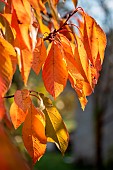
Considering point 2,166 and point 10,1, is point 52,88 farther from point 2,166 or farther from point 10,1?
point 2,166

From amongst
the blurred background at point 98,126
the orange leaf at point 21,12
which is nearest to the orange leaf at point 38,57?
the orange leaf at point 21,12

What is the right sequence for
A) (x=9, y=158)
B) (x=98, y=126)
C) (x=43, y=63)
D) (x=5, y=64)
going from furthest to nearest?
(x=98, y=126)
(x=43, y=63)
(x=5, y=64)
(x=9, y=158)

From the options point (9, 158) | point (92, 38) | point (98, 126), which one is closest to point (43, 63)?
point (92, 38)

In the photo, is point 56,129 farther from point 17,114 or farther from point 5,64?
point 5,64

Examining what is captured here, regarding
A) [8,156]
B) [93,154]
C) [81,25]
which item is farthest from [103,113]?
[8,156]

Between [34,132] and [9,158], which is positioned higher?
[9,158]

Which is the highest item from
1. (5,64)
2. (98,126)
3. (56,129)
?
(5,64)

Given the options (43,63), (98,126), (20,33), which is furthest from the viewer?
(98,126)

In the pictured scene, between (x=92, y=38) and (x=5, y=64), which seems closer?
(x=5, y=64)
